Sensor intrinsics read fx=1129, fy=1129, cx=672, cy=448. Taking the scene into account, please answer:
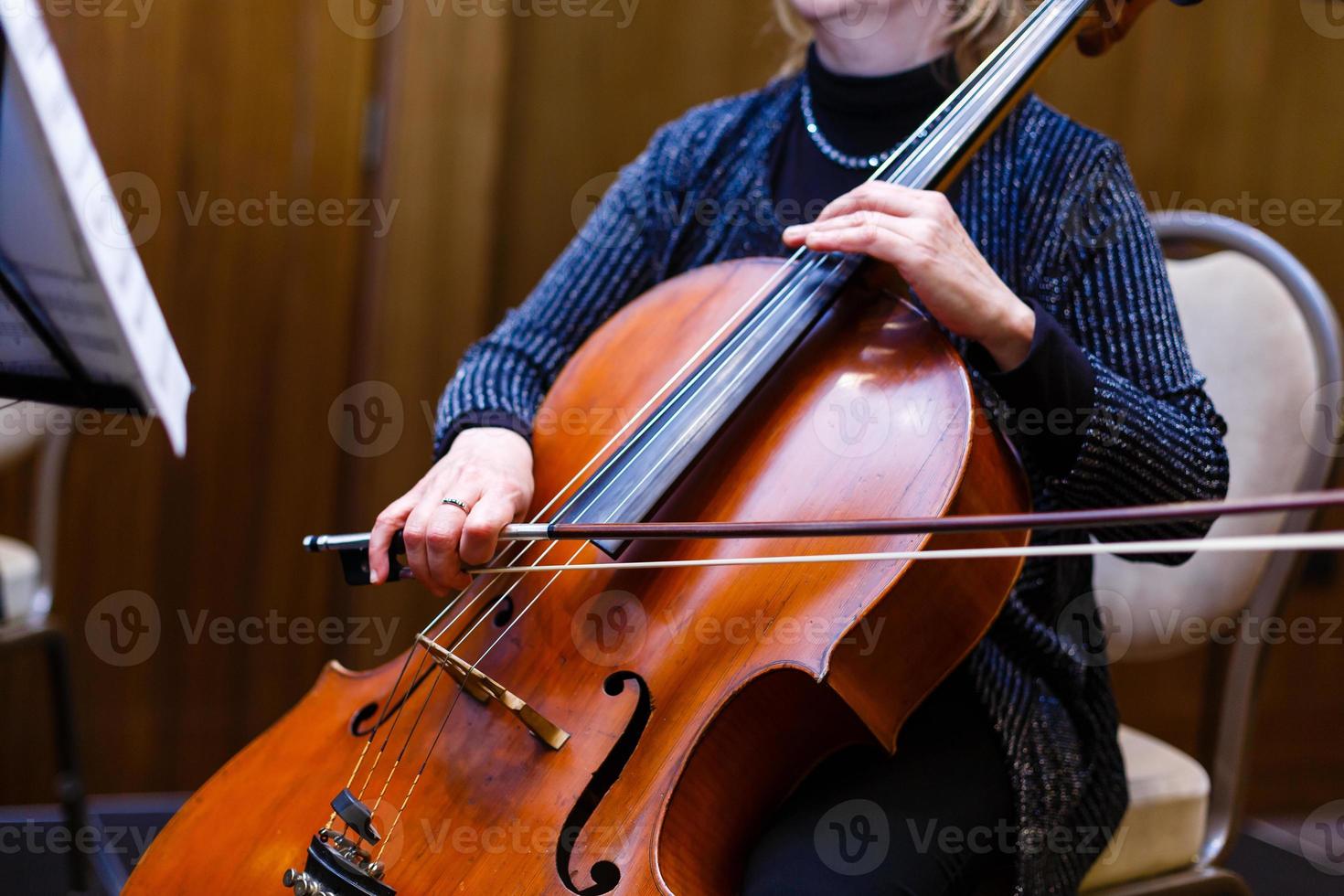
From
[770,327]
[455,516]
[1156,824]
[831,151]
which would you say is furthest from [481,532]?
[1156,824]

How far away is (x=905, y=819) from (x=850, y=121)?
23.8 inches

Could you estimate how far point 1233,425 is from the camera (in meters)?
1.08

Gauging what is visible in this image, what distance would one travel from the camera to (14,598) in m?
1.35

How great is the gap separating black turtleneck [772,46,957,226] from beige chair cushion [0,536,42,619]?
1.00m

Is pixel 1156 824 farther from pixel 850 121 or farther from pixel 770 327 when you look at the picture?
pixel 850 121

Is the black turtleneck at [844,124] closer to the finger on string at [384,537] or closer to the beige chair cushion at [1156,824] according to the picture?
the beige chair cushion at [1156,824]

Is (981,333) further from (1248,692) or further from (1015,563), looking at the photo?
(1248,692)

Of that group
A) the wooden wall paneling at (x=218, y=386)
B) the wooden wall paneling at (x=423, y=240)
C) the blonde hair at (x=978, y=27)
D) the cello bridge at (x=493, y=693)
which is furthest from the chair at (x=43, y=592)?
the blonde hair at (x=978, y=27)

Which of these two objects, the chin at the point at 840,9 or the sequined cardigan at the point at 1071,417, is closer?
the sequined cardigan at the point at 1071,417

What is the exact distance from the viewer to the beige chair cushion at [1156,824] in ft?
3.01

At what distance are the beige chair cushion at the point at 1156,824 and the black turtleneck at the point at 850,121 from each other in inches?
22.3

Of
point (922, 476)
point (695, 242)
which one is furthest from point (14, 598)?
point (922, 476)

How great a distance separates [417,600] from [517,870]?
128cm

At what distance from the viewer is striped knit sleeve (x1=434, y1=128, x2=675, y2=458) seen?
102 centimetres
